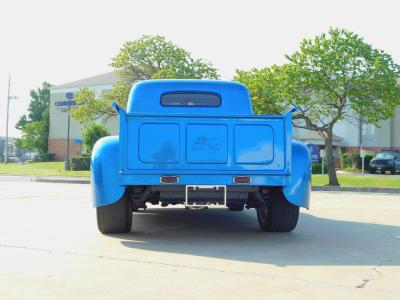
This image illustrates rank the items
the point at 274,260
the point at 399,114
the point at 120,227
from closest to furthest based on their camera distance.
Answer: the point at 274,260
the point at 120,227
the point at 399,114

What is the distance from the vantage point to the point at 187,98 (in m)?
7.77

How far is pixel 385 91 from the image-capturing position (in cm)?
1969

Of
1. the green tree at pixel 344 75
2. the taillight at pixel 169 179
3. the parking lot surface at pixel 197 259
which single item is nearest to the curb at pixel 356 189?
the green tree at pixel 344 75

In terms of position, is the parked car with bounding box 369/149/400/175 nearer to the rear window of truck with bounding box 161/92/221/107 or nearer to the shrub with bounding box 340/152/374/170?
the shrub with bounding box 340/152/374/170

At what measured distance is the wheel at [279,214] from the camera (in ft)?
21.9

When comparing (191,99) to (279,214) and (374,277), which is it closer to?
(279,214)

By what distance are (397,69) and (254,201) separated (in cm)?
1525

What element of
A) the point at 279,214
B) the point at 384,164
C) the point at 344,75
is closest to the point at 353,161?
the point at 384,164

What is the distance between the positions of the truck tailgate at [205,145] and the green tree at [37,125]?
62.6 metres

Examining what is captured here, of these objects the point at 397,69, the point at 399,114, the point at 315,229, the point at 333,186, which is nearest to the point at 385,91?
the point at 397,69

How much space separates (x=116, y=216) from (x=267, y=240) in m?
1.90

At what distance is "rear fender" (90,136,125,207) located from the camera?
601 cm

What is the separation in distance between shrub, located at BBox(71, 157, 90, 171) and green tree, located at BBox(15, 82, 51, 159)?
1250 inches

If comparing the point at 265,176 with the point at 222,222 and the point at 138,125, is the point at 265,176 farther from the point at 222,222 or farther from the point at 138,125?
the point at 222,222
